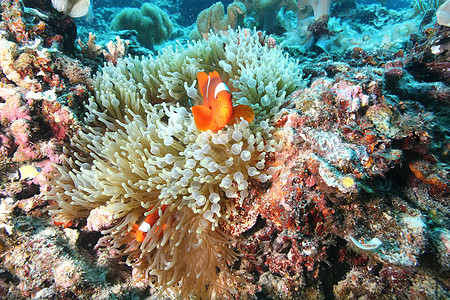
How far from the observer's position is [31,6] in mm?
3180

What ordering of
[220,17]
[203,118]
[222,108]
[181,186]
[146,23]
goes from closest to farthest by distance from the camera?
[222,108]
[203,118]
[181,186]
[220,17]
[146,23]

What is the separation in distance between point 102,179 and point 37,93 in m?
1.29

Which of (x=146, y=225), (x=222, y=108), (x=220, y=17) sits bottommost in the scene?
(x=146, y=225)

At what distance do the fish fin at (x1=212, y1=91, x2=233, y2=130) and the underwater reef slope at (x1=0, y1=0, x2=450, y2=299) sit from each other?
0.60ft

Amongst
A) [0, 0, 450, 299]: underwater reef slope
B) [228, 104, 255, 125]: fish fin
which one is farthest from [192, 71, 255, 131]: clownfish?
[0, 0, 450, 299]: underwater reef slope

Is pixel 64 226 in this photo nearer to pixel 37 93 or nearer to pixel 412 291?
pixel 37 93

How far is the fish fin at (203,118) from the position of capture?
5.98ft

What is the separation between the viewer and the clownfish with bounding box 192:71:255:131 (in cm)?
174

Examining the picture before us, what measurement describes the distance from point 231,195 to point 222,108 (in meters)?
0.73

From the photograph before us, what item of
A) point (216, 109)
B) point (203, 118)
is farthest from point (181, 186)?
point (216, 109)

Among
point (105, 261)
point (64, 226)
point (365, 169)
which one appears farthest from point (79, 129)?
point (365, 169)

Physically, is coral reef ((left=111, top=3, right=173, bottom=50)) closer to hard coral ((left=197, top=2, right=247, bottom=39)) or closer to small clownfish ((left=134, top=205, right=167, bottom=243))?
hard coral ((left=197, top=2, right=247, bottom=39))

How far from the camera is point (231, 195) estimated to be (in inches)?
76.2

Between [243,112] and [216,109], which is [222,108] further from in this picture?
[243,112]
